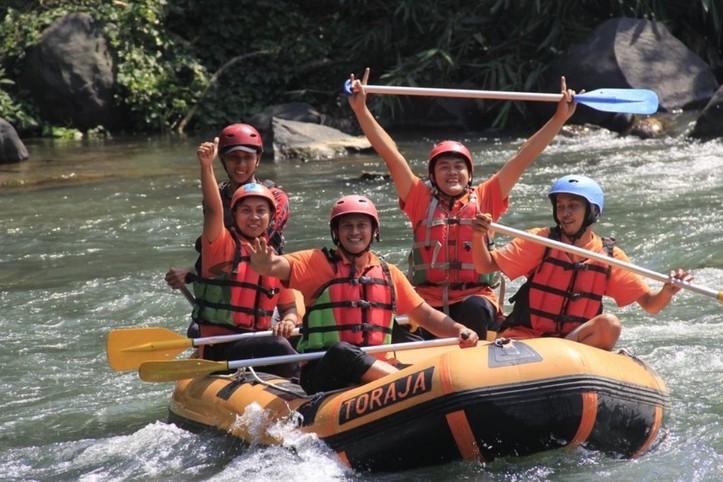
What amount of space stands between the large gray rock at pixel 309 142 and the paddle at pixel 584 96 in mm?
7435

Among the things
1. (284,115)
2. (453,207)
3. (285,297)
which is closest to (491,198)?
(453,207)

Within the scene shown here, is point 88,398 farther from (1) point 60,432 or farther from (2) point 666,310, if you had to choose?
(2) point 666,310

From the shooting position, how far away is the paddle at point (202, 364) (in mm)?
5453

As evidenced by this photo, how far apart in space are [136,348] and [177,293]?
8.97 ft

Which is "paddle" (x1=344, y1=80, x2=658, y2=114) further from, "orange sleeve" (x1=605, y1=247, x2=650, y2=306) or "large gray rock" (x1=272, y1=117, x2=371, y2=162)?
"large gray rock" (x1=272, y1=117, x2=371, y2=162)

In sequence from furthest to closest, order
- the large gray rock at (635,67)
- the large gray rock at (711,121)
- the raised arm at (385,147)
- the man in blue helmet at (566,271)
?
the large gray rock at (635,67) → the large gray rock at (711,121) → the raised arm at (385,147) → the man in blue helmet at (566,271)

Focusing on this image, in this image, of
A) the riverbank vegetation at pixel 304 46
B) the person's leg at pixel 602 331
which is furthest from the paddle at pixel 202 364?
the riverbank vegetation at pixel 304 46

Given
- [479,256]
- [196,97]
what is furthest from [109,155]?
[479,256]

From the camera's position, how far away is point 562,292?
18.4ft

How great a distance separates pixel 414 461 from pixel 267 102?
41.1 ft

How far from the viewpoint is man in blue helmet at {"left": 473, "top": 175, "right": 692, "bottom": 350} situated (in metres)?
5.59

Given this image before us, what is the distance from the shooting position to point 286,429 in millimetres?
5195

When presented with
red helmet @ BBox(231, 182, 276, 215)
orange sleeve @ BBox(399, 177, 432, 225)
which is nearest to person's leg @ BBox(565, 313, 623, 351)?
orange sleeve @ BBox(399, 177, 432, 225)

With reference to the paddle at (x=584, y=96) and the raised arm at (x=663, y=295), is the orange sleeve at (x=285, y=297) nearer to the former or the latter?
the paddle at (x=584, y=96)
